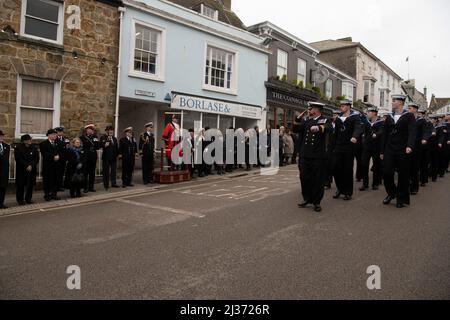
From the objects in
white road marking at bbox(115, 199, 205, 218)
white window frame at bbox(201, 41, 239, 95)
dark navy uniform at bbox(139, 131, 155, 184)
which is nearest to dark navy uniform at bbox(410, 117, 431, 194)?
white road marking at bbox(115, 199, 205, 218)

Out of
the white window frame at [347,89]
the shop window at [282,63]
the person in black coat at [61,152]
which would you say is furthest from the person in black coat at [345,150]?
the white window frame at [347,89]

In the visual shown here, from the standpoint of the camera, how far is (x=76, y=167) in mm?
9484

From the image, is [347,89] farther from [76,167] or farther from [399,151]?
[76,167]

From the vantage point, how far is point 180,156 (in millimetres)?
12367

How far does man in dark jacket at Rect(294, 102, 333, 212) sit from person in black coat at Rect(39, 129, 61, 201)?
617cm

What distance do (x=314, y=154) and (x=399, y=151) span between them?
2.02m

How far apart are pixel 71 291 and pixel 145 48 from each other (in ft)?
40.0

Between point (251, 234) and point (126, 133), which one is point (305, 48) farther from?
point (251, 234)

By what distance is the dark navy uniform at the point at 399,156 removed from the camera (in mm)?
7508

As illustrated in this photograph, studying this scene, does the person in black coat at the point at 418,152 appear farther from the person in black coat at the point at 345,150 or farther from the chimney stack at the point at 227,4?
the chimney stack at the point at 227,4

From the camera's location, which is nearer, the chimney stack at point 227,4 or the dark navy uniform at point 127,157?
the dark navy uniform at point 127,157

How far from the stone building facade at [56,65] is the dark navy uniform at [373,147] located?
28.4 ft

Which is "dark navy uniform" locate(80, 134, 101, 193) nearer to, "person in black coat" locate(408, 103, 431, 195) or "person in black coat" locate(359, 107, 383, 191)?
"person in black coat" locate(359, 107, 383, 191)

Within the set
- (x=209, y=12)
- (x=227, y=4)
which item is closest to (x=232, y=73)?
(x=209, y=12)
